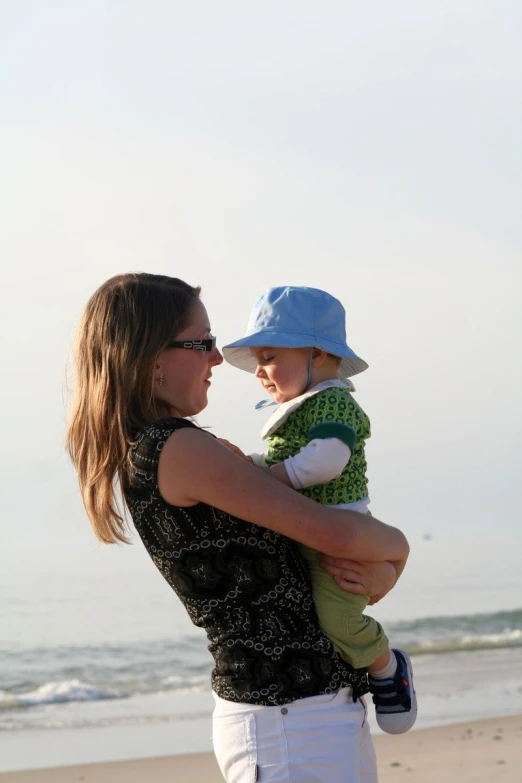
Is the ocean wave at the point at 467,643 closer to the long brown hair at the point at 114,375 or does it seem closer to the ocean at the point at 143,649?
the ocean at the point at 143,649

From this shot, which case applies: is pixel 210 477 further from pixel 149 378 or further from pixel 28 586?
pixel 28 586

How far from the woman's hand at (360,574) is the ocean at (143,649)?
199 inches

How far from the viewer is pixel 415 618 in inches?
573

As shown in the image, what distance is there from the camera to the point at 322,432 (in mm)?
3123

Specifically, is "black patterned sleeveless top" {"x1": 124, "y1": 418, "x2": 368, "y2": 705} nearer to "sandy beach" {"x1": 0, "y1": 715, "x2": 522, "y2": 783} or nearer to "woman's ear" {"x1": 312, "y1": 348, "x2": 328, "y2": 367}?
"woman's ear" {"x1": 312, "y1": 348, "x2": 328, "y2": 367}

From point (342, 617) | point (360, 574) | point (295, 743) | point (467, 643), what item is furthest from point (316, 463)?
point (467, 643)

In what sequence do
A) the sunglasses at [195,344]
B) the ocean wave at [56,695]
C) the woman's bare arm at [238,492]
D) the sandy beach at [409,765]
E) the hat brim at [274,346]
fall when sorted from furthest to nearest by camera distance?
the ocean wave at [56,695] < the sandy beach at [409,765] < the hat brim at [274,346] < the sunglasses at [195,344] < the woman's bare arm at [238,492]

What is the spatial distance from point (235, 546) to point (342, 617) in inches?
14.2

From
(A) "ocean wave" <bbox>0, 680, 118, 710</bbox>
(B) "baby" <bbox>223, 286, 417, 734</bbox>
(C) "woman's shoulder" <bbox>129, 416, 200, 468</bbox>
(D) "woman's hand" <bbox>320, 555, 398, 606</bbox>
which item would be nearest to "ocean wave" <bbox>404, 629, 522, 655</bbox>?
(A) "ocean wave" <bbox>0, 680, 118, 710</bbox>

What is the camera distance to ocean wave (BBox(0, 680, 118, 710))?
396 inches

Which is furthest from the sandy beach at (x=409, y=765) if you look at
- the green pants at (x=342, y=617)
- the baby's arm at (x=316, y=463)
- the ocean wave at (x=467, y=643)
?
the ocean wave at (x=467, y=643)

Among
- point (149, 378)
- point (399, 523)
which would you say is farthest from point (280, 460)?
point (399, 523)

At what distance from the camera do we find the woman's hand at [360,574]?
292 centimetres

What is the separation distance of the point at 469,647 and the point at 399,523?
28.1ft
